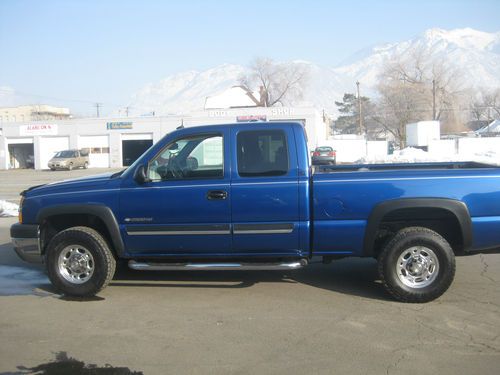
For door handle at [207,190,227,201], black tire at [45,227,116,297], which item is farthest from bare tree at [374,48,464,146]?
black tire at [45,227,116,297]

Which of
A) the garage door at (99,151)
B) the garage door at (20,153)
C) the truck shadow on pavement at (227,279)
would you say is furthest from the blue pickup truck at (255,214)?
the garage door at (20,153)

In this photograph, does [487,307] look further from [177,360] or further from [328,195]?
[177,360]

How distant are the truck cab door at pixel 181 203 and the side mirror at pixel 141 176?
5cm

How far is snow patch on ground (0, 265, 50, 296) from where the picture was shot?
637 centimetres

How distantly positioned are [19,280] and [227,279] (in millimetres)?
2780

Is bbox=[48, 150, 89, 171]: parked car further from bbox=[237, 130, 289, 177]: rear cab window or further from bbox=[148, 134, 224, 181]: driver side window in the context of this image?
bbox=[237, 130, 289, 177]: rear cab window


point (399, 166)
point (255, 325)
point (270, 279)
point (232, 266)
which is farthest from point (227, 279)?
point (399, 166)

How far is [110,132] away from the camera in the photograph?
5003 cm

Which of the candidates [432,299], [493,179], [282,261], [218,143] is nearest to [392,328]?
[432,299]

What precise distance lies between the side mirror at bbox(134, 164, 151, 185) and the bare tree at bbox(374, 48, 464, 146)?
71081 millimetres

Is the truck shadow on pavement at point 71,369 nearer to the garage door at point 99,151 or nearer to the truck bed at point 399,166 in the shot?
the truck bed at point 399,166

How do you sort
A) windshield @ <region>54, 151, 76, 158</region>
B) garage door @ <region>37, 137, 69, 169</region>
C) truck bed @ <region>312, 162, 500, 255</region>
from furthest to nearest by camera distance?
garage door @ <region>37, 137, 69, 169</region> < windshield @ <region>54, 151, 76, 158</region> < truck bed @ <region>312, 162, 500, 255</region>

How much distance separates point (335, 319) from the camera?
512cm

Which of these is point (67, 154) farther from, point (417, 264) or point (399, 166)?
point (417, 264)
